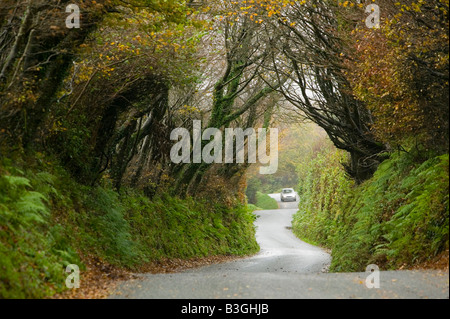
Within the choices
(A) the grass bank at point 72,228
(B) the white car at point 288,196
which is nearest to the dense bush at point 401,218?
(A) the grass bank at point 72,228

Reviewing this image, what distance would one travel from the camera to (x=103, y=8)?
10805 millimetres

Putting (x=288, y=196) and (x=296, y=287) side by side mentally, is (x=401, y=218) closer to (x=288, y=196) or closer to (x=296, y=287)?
(x=296, y=287)

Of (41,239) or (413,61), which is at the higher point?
(413,61)

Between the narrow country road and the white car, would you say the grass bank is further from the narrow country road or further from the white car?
the white car

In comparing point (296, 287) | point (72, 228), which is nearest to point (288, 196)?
point (72, 228)

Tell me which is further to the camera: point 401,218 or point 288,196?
point 288,196

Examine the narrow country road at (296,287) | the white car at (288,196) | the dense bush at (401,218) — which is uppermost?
the dense bush at (401,218)

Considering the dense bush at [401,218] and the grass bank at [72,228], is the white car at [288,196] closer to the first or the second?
the grass bank at [72,228]

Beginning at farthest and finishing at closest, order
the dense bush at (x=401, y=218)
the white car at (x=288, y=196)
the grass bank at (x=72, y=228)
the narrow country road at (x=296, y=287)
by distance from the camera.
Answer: the white car at (x=288, y=196)
the dense bush at (x=401, y=218)
the grass bank at (x=72, y=228)
the narrow country road at (x=296, y=287)

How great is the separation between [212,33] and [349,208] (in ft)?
32.0

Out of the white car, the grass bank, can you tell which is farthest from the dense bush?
the white car
